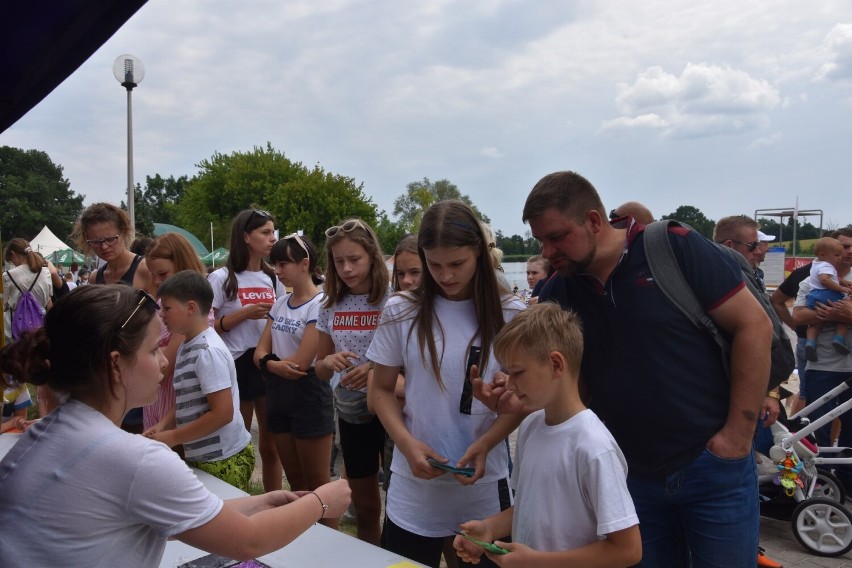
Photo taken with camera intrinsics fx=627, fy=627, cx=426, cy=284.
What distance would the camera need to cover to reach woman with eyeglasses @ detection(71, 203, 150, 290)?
416 centimetres

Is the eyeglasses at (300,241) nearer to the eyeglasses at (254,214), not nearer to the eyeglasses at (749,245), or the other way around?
the eyeglasses at (254,214)

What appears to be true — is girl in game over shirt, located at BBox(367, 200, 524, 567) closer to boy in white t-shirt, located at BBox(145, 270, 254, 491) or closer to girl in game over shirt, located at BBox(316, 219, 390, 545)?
girl in game over shirt, located at BBox(316, 219, 390, 545)

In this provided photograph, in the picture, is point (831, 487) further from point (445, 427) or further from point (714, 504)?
point (445, 427)

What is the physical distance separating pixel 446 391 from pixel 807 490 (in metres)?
3.30

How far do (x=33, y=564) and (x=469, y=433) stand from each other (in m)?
1.30

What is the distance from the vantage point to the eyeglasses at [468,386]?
214 cm

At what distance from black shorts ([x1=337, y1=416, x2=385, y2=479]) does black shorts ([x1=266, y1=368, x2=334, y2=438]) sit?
0.45m

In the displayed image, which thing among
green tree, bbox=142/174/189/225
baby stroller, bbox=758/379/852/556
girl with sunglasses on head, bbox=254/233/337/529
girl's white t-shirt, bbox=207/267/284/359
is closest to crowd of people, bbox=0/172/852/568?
girl with sunglasses on head, bbox=254/233/337/529

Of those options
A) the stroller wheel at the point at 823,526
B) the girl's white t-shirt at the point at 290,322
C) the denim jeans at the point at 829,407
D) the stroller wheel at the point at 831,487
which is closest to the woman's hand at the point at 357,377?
the girl's white t-shirt at the point at 290,322

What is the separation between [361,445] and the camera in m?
2.95

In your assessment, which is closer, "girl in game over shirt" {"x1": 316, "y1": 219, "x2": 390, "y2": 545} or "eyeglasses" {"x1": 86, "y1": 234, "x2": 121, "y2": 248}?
"girl in game over shirt" {"x1": 316, "y1": 219, "x2": 390, "y2": 545}

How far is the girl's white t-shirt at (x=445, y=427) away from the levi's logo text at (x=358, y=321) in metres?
0.87

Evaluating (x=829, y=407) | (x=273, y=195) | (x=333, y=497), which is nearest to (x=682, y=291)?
(x=333, y=497)

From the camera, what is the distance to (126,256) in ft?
14.1
